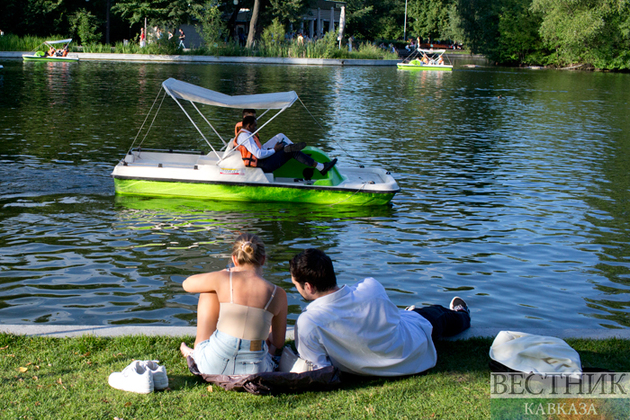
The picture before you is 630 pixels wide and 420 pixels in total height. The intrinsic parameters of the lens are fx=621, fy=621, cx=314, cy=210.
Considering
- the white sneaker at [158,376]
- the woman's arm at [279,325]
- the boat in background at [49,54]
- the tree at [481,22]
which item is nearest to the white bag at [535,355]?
the woman's arm at [279,325]

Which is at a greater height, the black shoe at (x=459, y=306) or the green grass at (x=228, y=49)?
the green grass at (x=228, y=49)

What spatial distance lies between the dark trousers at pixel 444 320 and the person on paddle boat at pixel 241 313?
147 centimetres

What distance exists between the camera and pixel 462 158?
54.4ft

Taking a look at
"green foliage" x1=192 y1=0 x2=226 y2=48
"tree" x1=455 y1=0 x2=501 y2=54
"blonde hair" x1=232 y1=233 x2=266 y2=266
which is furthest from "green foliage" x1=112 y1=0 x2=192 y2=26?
"blonde hair" x1=232 y1=233 x2=266 y2=266

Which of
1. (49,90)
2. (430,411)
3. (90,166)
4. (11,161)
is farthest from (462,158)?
(49,90)

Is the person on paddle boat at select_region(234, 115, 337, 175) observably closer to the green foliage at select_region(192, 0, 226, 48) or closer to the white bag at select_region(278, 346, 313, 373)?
the white bag at select_region(278, 346, 313, 373)

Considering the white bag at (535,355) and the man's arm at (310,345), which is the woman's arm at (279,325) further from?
the white bag at (535,355)

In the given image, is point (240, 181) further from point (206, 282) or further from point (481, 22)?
point (481, 22)

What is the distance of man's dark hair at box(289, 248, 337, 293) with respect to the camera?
4.59m

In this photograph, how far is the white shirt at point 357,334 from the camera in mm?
4625

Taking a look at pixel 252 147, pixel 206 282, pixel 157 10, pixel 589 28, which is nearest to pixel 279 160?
pixel 252 147

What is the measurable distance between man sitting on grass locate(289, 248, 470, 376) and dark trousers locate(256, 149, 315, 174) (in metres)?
6.66

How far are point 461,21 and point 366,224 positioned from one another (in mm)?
66028

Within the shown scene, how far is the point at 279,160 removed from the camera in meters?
11.5
